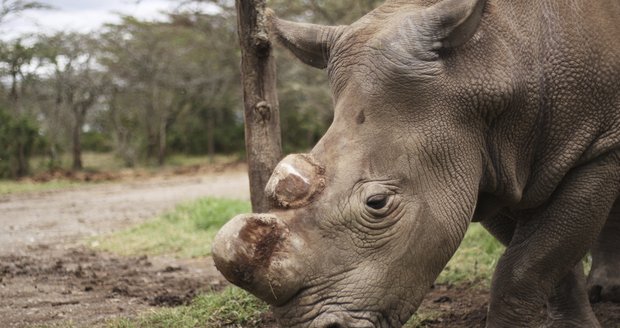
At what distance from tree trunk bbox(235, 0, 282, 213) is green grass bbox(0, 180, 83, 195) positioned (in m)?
11.8

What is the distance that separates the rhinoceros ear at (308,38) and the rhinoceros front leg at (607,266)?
244 centimetres

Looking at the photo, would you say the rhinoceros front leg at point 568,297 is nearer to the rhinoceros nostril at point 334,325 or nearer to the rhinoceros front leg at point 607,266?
the rhinoceros front leg at point 607,266

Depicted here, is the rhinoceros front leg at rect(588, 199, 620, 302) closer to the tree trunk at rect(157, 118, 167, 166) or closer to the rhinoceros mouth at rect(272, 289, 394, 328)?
the rhinoceros mouth at rect(272, 289, 394, 328)

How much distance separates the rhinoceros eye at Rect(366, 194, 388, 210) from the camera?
3293 millimetres

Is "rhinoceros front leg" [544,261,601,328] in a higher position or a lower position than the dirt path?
higher

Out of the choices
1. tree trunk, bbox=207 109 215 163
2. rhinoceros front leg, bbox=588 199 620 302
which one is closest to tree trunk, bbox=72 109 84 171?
tree trunk, bbox=207 109 215 163

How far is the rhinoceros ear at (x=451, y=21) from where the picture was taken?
3446 mm

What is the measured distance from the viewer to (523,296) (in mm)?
3971

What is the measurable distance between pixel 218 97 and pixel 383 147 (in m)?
23.8

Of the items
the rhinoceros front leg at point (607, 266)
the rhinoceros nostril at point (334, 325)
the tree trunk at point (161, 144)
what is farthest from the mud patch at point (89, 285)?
the tree trunk at point (161, 144)

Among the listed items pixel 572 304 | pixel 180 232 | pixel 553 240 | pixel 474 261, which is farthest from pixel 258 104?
pixel 180 232

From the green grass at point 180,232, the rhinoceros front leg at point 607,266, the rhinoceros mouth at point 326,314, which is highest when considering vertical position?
the rhinoceros mouth at point 326,314

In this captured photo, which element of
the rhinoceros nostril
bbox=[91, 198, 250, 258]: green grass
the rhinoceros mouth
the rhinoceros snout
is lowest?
bbox=[91, 198, 250, 258]: green grass

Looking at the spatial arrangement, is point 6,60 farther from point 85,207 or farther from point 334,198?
point 334,198
